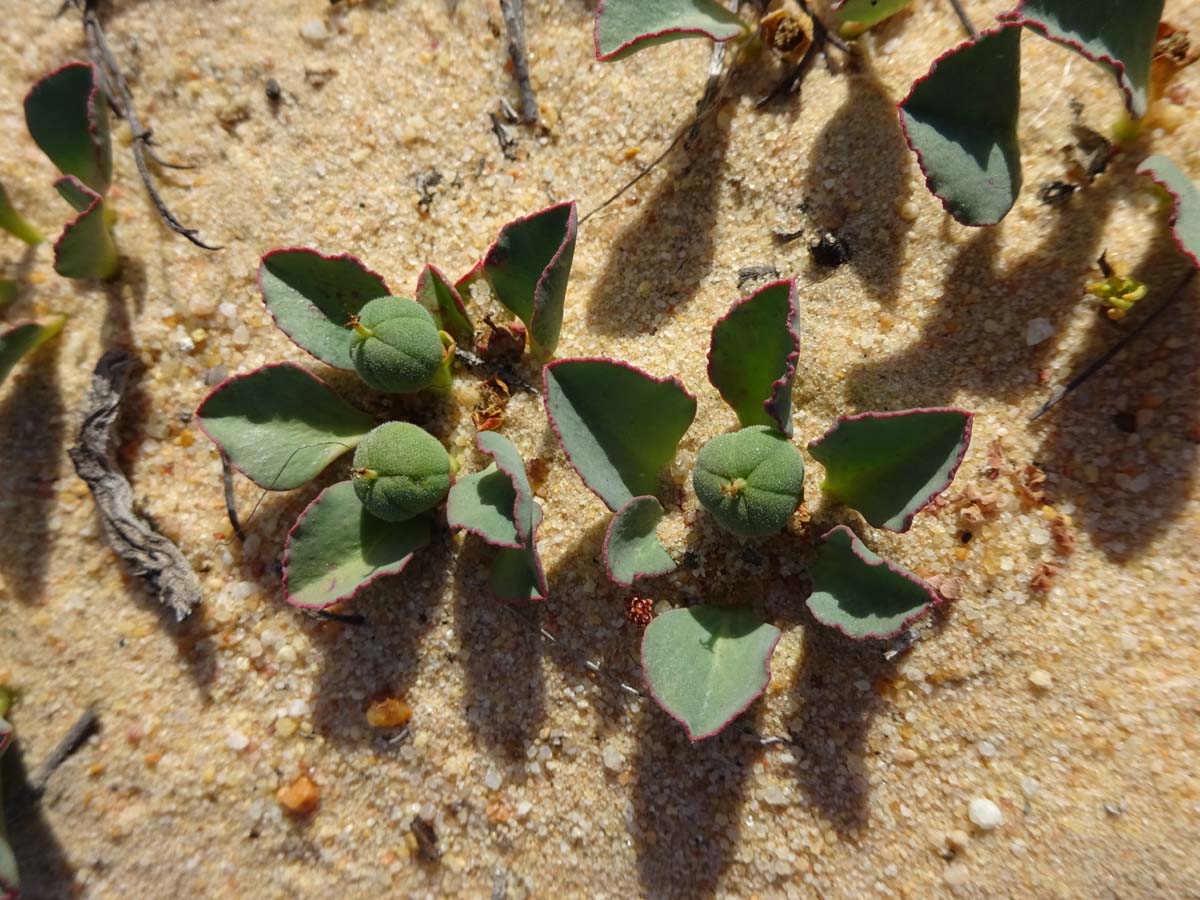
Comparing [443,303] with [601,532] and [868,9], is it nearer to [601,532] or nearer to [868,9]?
[601,532]

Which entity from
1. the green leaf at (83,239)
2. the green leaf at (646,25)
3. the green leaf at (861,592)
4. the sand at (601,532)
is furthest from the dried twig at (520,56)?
the green leaf at (861,592)

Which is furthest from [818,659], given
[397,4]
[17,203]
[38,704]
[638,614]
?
[17,203]

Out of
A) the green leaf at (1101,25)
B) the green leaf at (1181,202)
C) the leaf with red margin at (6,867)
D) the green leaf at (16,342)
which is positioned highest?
the green leaf at (16,342)

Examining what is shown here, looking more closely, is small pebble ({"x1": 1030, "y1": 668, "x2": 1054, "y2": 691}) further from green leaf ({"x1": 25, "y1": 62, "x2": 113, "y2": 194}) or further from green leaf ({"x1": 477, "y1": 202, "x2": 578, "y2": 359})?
green leaf ({"x1": 25, "y1": 62, "x2": 113, "y2": 194})

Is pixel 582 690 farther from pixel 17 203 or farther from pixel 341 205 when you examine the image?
pixel 17 203

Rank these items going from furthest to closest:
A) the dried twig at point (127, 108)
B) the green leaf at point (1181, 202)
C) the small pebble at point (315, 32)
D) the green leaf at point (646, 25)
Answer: the small pebble at point (315, 32)
the dried twig at point (127, 108)
the green leaf at point (646, 25)
the green leaf at point (1181, 202)

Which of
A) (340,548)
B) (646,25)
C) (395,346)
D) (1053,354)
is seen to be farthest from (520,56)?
(1053,354)

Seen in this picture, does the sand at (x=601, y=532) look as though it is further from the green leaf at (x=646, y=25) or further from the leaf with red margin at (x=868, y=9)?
the green leaf at (x=646, y=25)
